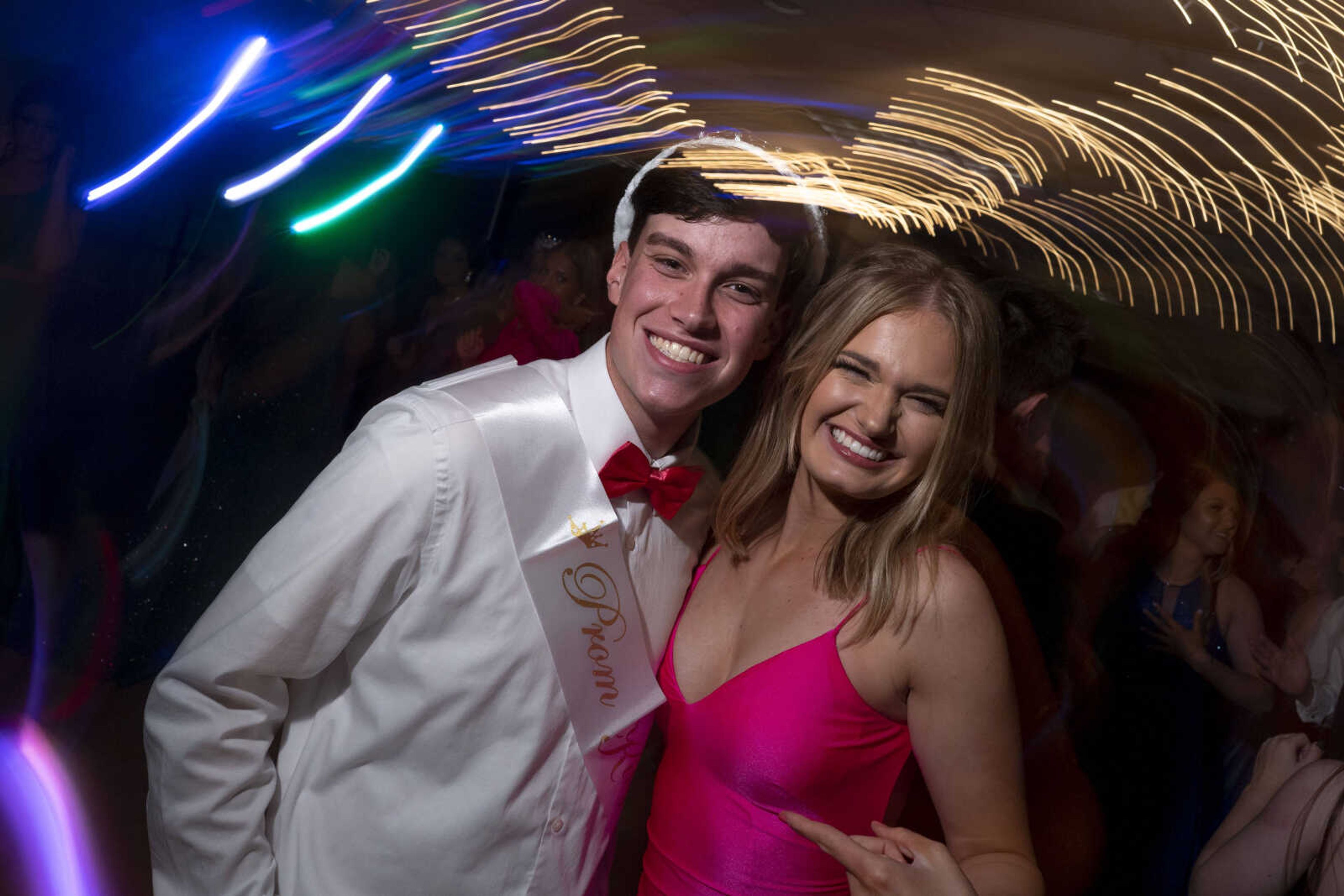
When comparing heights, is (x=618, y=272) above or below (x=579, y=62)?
below

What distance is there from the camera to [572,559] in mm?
1164

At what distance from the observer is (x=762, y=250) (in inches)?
40.6

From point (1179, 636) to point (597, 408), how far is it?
2.35 ft

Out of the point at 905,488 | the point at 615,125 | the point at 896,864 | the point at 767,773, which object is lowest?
the point at 767,773

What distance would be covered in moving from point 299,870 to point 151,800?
21 cm

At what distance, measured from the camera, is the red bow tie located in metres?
1.17

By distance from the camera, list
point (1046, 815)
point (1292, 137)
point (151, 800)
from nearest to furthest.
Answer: point (1292, 137)
point (1046, 815)
point (151, 800)

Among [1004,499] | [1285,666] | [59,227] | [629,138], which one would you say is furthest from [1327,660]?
[59,227]

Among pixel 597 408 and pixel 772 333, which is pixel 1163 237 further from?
pixel 597 408

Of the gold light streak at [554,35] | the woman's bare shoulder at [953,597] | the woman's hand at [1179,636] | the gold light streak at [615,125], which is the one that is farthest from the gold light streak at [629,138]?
the woman's hand at [1179,636]

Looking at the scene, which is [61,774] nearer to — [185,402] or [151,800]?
[151,800]

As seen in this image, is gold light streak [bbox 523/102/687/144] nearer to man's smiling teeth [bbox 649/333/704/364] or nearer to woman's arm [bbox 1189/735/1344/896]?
man's smiling teeth [bbox 649/333/704/364]

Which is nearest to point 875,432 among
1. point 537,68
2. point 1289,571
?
point 1289,571

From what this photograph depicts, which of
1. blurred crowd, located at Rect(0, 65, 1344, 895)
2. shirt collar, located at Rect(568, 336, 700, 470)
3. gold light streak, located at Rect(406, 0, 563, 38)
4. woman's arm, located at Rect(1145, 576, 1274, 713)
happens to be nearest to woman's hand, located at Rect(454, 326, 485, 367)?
blurred crowd, located at Rect(0, 65, 1344, 895)
